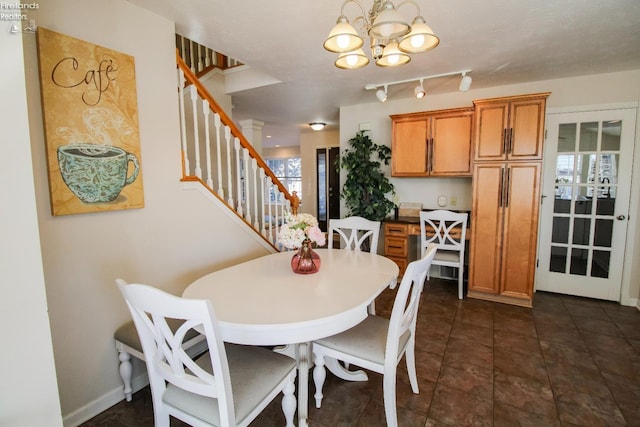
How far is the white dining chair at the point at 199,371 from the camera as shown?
1.04 meters

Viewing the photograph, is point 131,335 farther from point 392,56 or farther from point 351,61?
point 392,56

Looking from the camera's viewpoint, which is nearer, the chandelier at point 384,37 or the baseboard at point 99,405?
the chandelier at point 384,37

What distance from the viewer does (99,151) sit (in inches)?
67.2

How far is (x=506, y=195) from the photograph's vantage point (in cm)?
316

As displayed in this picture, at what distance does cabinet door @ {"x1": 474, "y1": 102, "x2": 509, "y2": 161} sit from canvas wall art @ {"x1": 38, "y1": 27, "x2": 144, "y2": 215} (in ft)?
10.1

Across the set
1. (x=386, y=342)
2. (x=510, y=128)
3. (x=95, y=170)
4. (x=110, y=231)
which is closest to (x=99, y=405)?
(x=110, y=231)

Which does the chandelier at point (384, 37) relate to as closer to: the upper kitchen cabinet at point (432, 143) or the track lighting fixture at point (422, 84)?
the track lighting fixture at point (422, 84)

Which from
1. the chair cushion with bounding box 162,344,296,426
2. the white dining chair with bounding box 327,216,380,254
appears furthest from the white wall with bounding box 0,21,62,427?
the white dining chair with bounding box 327,216,380,254

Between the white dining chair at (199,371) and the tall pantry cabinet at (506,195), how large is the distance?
8.79ft

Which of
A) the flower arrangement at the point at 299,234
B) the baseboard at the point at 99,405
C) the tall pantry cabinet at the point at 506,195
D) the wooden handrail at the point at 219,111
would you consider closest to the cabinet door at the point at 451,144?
the tall pantry cabinet at the point at 506,195

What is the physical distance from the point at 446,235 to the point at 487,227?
417 mm

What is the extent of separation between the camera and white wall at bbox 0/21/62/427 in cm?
83

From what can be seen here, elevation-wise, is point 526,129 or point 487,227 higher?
point 526,129

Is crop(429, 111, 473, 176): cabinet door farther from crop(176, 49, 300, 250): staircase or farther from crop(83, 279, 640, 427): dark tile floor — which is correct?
crop(176, 49, 300, 250): staircase
